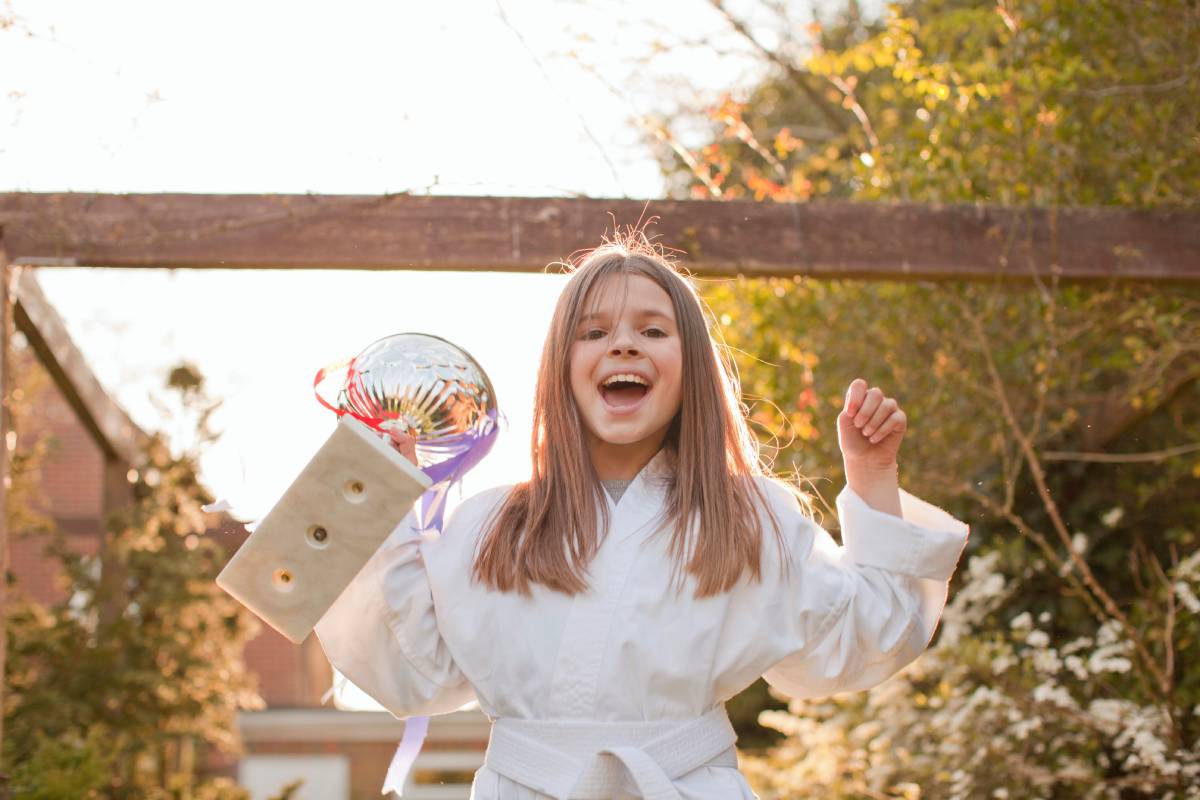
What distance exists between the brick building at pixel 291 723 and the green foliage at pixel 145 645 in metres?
3.68

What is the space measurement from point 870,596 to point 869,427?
248 mm

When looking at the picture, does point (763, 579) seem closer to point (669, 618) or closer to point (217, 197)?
point (669, 618)

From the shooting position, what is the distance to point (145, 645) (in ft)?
19.4

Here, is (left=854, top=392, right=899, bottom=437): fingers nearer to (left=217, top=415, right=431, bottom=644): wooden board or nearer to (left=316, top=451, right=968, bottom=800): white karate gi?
(left=316, top=451, right=968, bottom=800): white karate gi

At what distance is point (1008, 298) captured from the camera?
17.3 ft

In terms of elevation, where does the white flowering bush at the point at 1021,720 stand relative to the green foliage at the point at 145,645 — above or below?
below

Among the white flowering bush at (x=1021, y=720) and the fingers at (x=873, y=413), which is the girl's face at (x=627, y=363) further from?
the white flowering bush at (x=1021, y=720)

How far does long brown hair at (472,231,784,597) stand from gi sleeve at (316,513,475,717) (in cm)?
11

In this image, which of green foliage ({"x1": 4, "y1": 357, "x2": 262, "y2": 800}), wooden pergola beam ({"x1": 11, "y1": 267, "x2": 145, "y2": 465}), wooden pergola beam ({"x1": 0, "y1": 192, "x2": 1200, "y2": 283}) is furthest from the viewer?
green foliage ({"x1": 4, "y1": 357, "x2": 262, "y2": 800})

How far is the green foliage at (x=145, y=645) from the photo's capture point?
18.6ft

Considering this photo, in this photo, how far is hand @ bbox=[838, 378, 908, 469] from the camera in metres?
2.12

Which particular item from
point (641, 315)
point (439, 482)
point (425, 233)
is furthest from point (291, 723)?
point (641, 315)

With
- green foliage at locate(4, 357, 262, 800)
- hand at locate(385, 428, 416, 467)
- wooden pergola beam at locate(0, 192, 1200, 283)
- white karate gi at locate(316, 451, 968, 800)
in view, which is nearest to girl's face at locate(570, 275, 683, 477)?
white karate gi at locate(316, 451, 968, 800)

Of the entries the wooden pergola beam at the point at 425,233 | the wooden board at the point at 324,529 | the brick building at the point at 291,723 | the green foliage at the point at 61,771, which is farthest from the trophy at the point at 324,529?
the brick building at the point at 291,723
